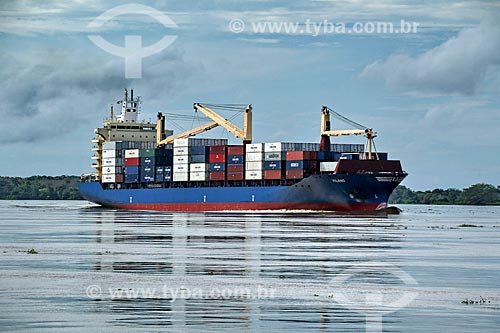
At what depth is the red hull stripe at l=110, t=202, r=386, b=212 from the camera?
8988 centimetres

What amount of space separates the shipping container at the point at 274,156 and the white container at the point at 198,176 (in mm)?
8568

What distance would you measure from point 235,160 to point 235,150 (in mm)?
1253

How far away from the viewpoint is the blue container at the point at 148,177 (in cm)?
10750

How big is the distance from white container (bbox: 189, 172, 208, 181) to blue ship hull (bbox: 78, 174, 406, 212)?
1.10 m

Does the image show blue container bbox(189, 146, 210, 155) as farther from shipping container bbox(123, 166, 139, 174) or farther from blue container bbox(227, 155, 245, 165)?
shipping container bbox(123, 166, 139, 174)

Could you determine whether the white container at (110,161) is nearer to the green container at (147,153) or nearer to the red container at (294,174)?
the green container at (147,153)

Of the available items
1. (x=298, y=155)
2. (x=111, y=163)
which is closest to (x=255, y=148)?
(x=298, y=155)

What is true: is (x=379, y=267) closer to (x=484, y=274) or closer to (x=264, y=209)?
(x=484, y=274)

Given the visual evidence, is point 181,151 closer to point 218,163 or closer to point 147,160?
point 147,160

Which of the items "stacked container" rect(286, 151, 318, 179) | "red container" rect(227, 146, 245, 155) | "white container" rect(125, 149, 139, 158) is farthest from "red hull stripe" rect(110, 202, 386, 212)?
"white container" rect(125, 149, 139, 158)

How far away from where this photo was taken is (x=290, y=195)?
9062 centimetres

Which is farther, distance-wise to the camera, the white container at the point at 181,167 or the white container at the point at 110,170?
the white container at the point at 110,170

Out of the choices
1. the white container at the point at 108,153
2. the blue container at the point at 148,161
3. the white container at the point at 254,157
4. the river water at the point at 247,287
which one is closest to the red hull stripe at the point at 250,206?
the white container at the point at 254,157

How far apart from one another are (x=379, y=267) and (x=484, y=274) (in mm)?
2965
